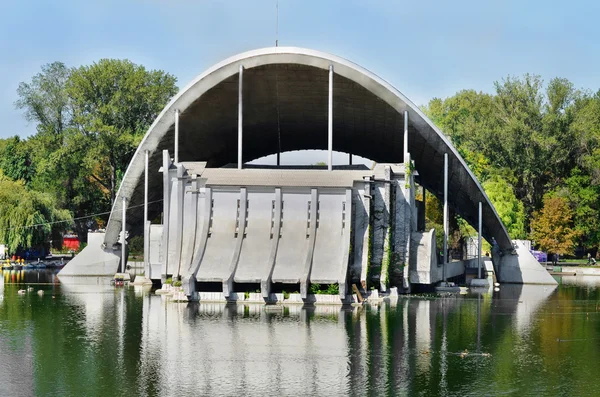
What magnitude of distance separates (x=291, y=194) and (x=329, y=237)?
2.89 m

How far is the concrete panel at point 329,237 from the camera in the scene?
42906mm

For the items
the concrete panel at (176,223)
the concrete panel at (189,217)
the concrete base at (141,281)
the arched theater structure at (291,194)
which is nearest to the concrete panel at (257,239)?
the arched theater structure at (291,194)

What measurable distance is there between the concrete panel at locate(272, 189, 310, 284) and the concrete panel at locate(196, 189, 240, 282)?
2310 mm

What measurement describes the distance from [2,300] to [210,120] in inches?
682

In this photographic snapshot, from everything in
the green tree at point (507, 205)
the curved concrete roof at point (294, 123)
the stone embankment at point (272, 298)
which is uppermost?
the curved concrete roof at point (294, 123)

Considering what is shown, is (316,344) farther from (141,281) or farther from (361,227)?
(141,281)

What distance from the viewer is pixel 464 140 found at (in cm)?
9175

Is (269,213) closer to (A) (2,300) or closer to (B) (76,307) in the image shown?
(B) (76,307)

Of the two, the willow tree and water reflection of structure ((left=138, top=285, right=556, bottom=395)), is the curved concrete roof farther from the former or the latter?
water reflection of structure ((left=138, top=285, right=556, bottom=395))

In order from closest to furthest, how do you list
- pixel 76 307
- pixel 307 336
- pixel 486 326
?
pixel 307 336, pixel 486 326, pixel 76 307

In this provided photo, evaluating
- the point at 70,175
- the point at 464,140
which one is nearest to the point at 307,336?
the point at 70,175

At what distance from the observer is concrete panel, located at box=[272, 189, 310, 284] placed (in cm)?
4278

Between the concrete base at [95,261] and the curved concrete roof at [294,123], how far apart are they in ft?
2.61

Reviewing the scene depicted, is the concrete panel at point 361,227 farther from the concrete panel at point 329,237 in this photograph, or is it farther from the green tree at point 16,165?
the green tree at point 16,165
